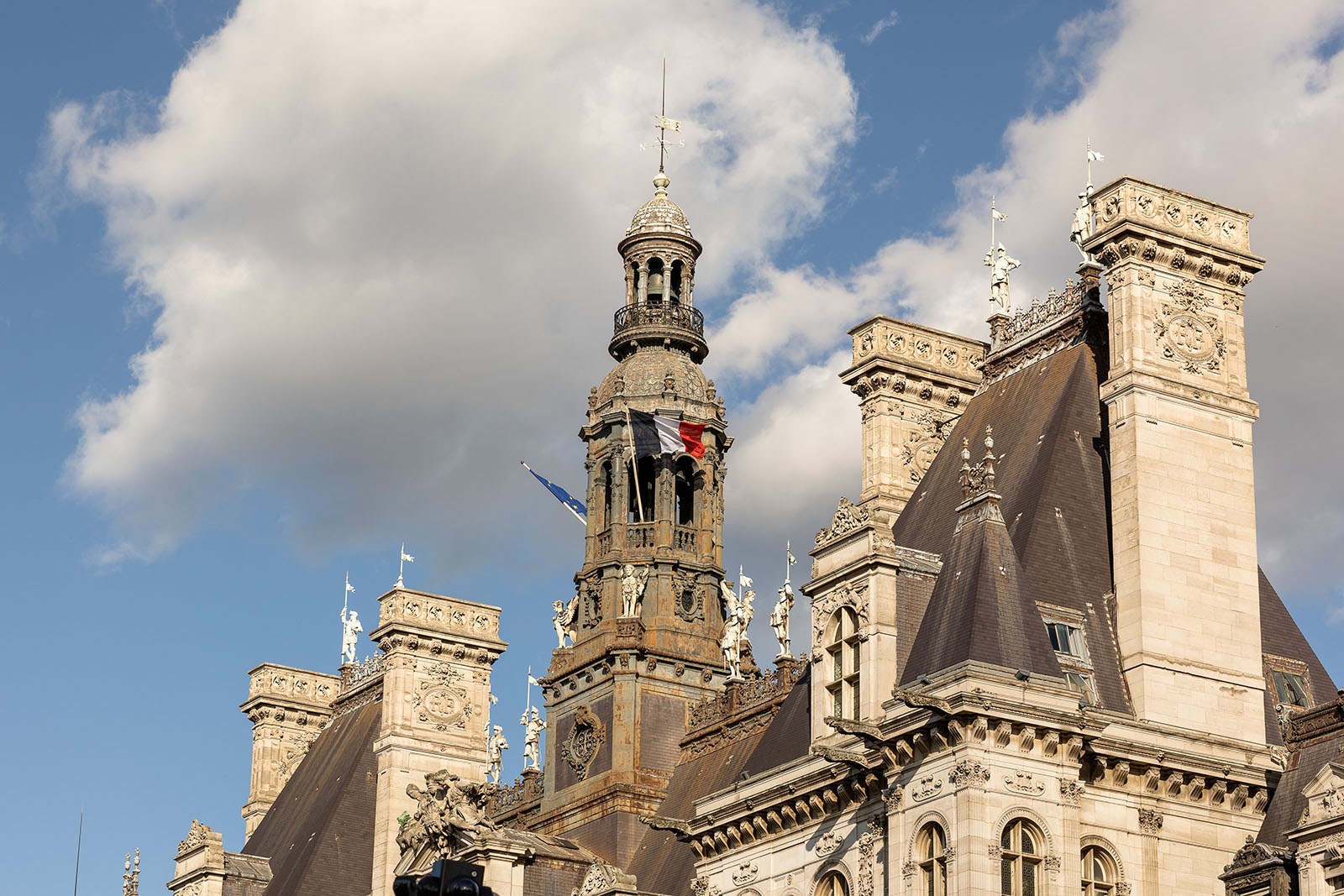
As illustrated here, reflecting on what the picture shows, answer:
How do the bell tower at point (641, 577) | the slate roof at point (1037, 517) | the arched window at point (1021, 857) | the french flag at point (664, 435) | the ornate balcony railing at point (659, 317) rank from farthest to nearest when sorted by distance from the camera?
the ornate balcony railing at point (659, 317)
the french flag at point (664, 435)
the bell tower at point (641, 577)
the slate roof at point (1037, 517)
the arched window at point (1021, 857)

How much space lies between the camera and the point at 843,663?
157 feet

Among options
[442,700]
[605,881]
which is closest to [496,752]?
[442,700]

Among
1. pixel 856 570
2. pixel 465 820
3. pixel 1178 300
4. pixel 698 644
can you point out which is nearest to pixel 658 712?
pixel 698 644

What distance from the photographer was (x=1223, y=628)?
47.9 metres

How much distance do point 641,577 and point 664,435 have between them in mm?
4500

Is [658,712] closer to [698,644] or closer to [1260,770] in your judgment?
[698,644]

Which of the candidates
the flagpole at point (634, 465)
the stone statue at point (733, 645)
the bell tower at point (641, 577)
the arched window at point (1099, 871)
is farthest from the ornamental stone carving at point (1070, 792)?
the flagpole at point (634, 465)

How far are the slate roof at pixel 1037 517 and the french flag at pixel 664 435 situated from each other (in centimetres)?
1239

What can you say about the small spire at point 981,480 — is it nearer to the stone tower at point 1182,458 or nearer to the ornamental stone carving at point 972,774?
the stone tower at point 1182,458

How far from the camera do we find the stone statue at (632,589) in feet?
217

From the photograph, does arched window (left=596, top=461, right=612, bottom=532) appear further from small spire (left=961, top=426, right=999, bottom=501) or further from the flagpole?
small spire (left=961, top=426, right=999, bottom=501)

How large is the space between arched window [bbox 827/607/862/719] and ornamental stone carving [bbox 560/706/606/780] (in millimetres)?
17795

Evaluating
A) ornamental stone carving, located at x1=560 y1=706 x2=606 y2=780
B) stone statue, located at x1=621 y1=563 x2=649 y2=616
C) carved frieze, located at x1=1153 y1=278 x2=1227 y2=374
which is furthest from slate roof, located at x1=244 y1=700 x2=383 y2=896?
carved frieze, located at x1=1153 y1=278 x2=1227 y2=374

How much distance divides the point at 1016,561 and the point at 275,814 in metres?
41.9
